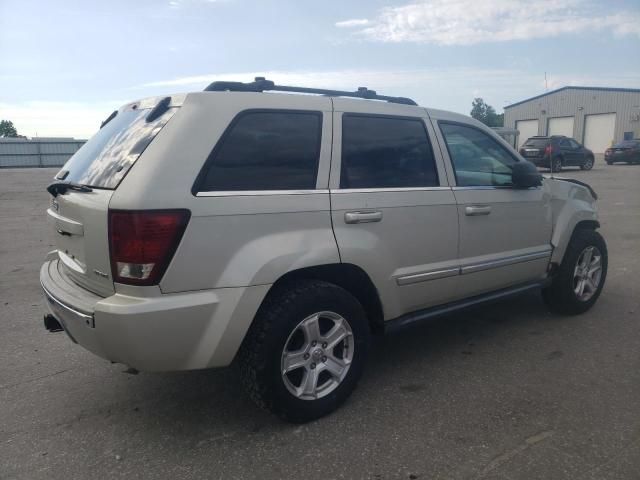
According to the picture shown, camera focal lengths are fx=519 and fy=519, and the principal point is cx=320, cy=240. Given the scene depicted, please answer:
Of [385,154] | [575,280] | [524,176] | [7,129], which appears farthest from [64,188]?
[7,129]

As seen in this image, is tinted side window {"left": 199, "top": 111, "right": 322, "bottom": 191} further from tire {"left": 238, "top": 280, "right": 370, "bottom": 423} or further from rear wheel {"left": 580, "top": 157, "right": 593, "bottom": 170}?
rear wheel {"left": 580, "top": 157, "right": 593, "bottom": 170}

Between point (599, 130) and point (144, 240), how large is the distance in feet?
158

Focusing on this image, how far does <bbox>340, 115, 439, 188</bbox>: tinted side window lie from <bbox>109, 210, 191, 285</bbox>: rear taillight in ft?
3.44

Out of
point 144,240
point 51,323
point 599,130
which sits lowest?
point 51,323

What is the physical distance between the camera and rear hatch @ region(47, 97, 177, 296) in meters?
2.54

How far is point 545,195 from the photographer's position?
4238 millimetres

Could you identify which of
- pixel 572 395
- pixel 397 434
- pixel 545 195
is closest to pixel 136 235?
pixel 397 434

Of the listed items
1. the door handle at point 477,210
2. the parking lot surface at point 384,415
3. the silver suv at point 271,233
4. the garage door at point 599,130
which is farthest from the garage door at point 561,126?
the silver suv at point 271,233

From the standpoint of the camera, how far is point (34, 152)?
4250 cm

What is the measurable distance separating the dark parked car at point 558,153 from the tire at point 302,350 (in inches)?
799

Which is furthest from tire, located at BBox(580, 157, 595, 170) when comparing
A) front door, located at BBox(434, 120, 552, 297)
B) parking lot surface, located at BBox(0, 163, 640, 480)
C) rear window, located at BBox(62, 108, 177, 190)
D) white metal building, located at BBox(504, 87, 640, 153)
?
rear window, located at BBox(62, 108, 177, 190)

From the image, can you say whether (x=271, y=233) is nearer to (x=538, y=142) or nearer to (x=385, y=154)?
(x=385, y=154)

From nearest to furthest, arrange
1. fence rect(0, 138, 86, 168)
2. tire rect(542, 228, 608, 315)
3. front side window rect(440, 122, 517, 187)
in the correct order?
front side window rect(440, 122, 517, 187) < tire rect(542, 228, 608, 315) < fence rect(0, 138, 86, 168)

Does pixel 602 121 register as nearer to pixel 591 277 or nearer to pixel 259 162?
pixel 591 277
